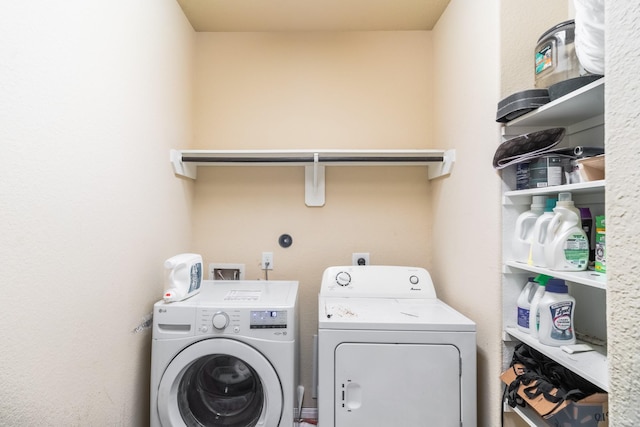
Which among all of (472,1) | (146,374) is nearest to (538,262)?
(472,1)

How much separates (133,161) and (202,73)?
1.04 meters

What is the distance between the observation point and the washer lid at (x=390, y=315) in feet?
4.18

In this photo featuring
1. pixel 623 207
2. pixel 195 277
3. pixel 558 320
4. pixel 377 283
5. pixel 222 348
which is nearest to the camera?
pixel 623 207

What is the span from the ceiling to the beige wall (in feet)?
0.21

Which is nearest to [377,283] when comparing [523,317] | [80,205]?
[523,317]

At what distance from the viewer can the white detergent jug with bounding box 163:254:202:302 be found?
1.42 m

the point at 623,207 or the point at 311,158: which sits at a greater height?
the point at 311,158

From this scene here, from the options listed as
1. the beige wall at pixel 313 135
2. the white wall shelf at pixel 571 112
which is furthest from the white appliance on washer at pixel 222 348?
the white wall shelf at pixel 571 112

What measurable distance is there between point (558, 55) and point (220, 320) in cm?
172

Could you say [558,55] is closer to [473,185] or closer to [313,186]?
[473,185]

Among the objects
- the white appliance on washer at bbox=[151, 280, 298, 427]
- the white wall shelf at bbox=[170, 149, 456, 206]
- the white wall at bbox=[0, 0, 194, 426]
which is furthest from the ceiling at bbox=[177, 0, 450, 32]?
the white appliance on washer at bbox=[151, 280, 298, 427]

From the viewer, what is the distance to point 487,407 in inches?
51.7

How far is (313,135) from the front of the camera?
204 centimetres

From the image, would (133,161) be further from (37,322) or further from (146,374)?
(146,374)
